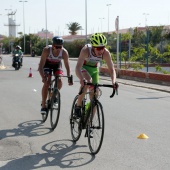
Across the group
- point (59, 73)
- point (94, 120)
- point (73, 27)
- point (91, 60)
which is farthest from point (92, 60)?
point (73, 27)

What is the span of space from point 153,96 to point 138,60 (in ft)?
25.4

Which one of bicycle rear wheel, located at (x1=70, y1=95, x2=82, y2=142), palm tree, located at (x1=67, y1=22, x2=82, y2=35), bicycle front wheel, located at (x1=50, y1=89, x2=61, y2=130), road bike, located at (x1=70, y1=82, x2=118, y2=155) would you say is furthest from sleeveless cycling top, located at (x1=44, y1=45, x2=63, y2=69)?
palm tree, located at (x1=67, y1=22, x2=82, y2=35)

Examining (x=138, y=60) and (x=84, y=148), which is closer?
(x=84, y=148)

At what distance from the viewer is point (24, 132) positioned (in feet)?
26.3

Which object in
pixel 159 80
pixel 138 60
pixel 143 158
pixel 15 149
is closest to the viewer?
pixel 143 158

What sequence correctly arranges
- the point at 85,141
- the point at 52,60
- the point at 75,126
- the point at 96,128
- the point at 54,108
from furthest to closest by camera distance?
1. the point at 52,60
2. the point at 54,108
3. the point at 75,126
4. the point at 85,141
5. the point at 96,128

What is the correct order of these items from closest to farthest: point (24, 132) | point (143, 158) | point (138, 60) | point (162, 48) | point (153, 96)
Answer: point (143, 158)
point (24, 132)
point (153, 96)
point (138, 60)
point (162, 48)

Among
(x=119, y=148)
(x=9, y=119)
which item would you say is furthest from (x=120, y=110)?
(x=119, y=148)

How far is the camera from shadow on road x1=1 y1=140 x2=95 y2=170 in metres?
5.82

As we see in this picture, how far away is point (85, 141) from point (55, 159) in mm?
1157

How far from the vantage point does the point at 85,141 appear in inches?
283

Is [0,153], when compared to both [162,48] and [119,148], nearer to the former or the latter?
[119,148]

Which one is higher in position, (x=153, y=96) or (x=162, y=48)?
(x=162, y=48)

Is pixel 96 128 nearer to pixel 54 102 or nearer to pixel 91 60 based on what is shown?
pixel 91 60
